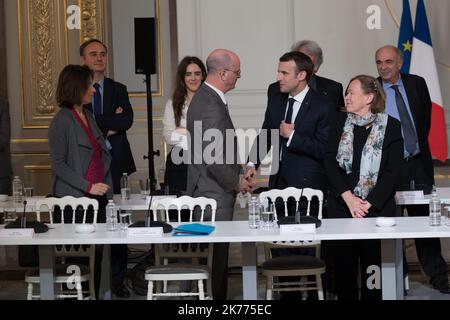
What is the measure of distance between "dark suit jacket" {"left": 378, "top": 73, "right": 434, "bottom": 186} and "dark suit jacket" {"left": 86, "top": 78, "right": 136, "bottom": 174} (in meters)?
1.94

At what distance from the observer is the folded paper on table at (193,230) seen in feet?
18.1

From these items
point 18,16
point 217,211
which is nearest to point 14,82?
point 18,16

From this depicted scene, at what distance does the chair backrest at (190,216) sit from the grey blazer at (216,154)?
0.38 feet

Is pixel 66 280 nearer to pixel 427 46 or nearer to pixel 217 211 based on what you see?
pixel 217 211

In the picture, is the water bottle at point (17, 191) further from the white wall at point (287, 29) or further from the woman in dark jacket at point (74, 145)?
the white wall at point (287, 29)

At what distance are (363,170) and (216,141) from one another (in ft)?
2.90

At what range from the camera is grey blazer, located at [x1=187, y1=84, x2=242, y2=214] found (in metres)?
6.02

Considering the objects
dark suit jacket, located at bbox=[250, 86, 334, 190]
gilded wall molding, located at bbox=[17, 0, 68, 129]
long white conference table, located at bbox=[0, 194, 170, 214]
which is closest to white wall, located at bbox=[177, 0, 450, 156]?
gilded wall molding, located at bbox=[17, 0, 68, 129]

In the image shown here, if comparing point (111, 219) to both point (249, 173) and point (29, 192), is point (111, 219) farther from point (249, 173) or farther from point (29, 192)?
point (29, 192)

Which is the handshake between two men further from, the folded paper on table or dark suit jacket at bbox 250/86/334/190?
the folded paper on table

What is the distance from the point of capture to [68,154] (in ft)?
21.9

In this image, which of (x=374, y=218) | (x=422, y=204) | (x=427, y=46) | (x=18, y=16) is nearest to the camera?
(x=374, y=218)

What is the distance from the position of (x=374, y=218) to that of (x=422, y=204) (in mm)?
1264

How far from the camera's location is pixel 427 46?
360 inches
